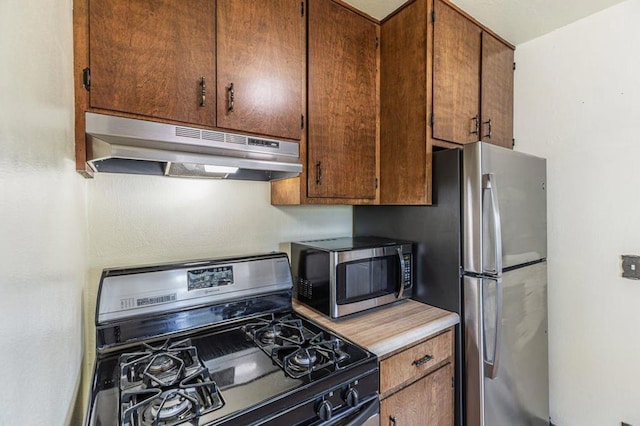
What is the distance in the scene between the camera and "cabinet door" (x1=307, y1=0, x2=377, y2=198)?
1.45 m

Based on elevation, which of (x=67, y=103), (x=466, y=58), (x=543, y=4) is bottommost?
(x=67, y=103)

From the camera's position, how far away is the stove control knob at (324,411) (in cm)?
92

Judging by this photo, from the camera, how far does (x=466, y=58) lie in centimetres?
164

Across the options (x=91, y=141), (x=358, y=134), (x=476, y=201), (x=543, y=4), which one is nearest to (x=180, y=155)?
(x=91, y=141)

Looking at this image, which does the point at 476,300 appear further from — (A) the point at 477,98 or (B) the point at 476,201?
(A) the point at 477,98

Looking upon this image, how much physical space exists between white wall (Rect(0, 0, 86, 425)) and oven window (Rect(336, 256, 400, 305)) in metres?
0.98

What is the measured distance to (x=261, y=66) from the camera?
1.28 meters

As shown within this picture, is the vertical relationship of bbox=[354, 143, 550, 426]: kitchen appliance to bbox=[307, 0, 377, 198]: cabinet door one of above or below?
below

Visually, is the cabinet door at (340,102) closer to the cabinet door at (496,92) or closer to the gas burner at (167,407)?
the cabinet door at (496,92)

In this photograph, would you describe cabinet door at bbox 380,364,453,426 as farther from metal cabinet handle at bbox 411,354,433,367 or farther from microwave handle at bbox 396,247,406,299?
microwave handle at bbox 396,247,406,299

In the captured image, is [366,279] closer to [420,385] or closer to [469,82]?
[420,385]

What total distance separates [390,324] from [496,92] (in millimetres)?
1568

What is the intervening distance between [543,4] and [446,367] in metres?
1.95

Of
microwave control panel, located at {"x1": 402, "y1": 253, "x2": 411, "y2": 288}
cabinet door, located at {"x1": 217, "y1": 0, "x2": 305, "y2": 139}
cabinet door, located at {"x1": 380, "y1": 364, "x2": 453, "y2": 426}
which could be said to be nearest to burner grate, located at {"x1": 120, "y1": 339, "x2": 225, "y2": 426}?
cabinet door, located at {"x1": 380, "y1": 364, "x2": 453, "y2": 426}
